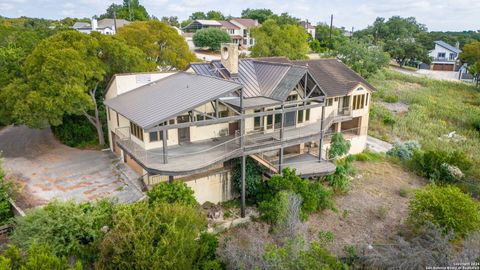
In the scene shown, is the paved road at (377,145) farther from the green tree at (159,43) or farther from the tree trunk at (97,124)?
the tree trunk at (97,124)

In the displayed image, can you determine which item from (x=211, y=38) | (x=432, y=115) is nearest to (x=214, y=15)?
(x=211, y=38)

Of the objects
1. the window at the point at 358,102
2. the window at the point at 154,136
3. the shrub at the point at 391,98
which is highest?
the window at the point at 358,102

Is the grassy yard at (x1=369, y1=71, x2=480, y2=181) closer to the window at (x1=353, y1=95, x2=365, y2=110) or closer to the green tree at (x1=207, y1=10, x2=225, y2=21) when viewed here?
the window at (x1=353, y1=95, x2=365, y2=110)

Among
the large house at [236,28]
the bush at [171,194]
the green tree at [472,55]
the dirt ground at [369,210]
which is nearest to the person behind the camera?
the bush at [171,194]

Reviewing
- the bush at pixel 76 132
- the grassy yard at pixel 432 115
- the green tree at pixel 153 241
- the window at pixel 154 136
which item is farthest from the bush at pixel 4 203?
the grassy yard at pixel 432 115

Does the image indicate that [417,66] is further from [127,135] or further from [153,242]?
[153,242]

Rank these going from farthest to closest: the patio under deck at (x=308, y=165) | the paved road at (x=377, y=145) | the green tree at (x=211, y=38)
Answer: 1. the green tree at (x=211, y=38)
2. the paved road at (x=377, y=145)
3. the patio under deck at (x=308, y=165)
